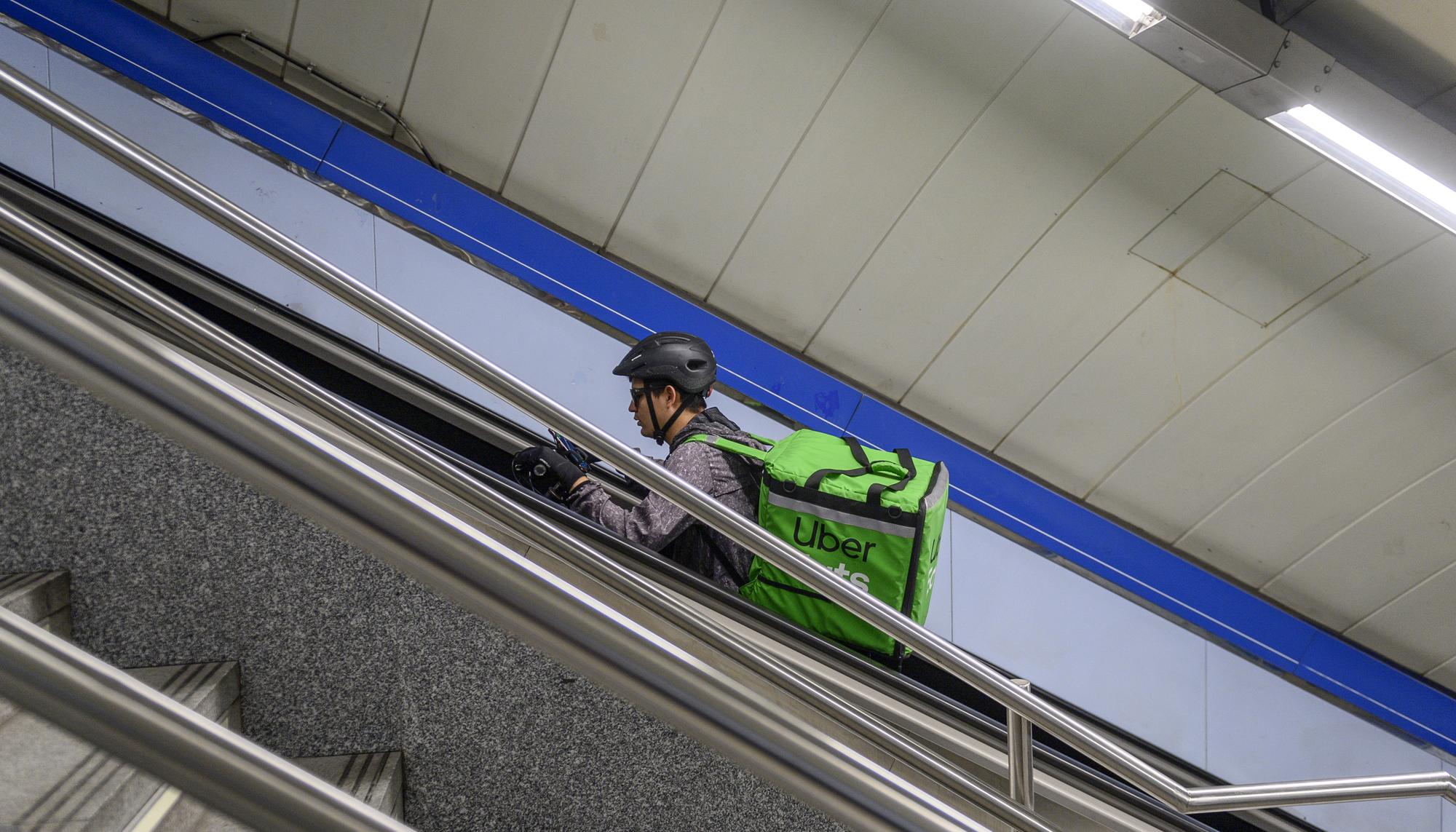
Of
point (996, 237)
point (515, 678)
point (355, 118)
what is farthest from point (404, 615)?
point (996, 237)

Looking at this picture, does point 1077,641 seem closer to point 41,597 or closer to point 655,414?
point 655,414

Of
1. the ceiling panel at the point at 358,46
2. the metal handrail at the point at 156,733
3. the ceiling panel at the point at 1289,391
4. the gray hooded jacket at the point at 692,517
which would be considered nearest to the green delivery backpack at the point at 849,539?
the gray hooded jacket at the point at 692,517

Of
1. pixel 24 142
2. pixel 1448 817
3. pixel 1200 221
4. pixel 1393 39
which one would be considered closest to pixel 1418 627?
pixel 1448 817

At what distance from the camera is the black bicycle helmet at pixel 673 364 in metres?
3.31

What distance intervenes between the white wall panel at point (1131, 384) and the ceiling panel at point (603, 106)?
2.85m

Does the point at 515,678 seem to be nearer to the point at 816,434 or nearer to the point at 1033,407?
the point at 816,434

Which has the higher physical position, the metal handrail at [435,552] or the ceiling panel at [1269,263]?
the ceiling panel at [1269,263]

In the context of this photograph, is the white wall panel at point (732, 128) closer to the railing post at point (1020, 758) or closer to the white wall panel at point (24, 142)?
the white wall panel at point (24, 142)

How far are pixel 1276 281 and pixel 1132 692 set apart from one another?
2494 millimetres

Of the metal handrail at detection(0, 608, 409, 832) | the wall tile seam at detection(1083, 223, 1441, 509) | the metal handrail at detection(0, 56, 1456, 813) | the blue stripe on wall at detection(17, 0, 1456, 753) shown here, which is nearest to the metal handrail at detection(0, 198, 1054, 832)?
the metal handrail at detection(0, 56, 1456, 813)

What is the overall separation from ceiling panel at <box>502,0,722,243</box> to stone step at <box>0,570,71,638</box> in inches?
143

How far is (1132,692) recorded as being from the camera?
535 centimetres

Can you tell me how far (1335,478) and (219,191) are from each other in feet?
21.0

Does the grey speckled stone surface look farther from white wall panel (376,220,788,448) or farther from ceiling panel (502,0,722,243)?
ceiling panel (502,0,722,243)
